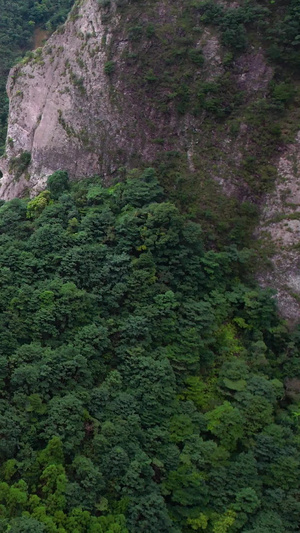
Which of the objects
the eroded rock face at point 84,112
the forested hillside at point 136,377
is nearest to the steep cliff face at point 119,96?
the eroded rock face at point 84,112

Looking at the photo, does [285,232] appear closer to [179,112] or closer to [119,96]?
[179,112]

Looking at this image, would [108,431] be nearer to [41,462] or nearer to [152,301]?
[41,462]

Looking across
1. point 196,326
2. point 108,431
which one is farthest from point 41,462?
point 196,326

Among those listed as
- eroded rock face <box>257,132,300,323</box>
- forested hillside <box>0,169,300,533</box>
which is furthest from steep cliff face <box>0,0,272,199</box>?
forested hillside <box>0,169,300,533</box>

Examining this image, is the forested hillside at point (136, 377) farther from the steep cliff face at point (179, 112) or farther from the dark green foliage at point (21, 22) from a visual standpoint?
the dark green foliage at point (21, 22)

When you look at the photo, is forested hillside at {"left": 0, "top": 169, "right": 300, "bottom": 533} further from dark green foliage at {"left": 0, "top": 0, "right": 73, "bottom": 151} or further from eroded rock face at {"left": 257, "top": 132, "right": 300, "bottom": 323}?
dark green foliage at {"left": 0, "top": 0, "right": 73, "bottom": 151}
